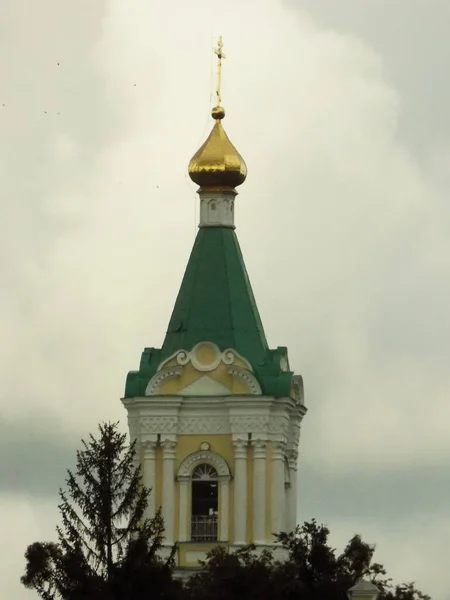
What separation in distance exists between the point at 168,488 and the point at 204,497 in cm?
69

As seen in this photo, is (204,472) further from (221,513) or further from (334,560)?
(334,560)

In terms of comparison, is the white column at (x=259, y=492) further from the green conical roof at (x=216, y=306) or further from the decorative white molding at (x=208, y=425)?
the green conical roof at (x=216, y=306)

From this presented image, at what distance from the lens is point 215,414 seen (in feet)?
189

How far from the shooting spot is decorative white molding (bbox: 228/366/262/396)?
5738cm

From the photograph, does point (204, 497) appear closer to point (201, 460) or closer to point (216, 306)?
point (201, 460)

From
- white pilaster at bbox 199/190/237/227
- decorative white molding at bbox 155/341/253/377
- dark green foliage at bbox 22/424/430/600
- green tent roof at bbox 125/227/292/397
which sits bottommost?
dark green foliage at bbox 22/424/430/600

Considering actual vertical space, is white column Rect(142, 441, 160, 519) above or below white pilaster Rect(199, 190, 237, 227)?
below

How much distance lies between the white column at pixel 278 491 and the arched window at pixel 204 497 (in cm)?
102

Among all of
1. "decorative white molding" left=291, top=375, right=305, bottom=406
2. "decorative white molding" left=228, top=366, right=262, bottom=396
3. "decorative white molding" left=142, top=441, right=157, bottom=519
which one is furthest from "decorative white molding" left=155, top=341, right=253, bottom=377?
"decorative white molding" left=142, top=441, right=157, bottom=519

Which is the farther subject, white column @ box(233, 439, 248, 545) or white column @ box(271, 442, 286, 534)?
white column @ box(271, 442, 286, 534)

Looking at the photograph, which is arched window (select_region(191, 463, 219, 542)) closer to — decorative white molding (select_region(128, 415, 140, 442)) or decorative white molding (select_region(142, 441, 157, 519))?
decorative white molding (select_region(142, 441, 157, 519))

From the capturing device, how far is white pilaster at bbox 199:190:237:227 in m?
58.7

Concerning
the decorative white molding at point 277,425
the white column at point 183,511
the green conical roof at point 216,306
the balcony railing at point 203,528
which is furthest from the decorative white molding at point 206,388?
the balcony railing at point 203,528

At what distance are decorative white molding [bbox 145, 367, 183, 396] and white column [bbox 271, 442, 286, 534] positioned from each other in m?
2.16
